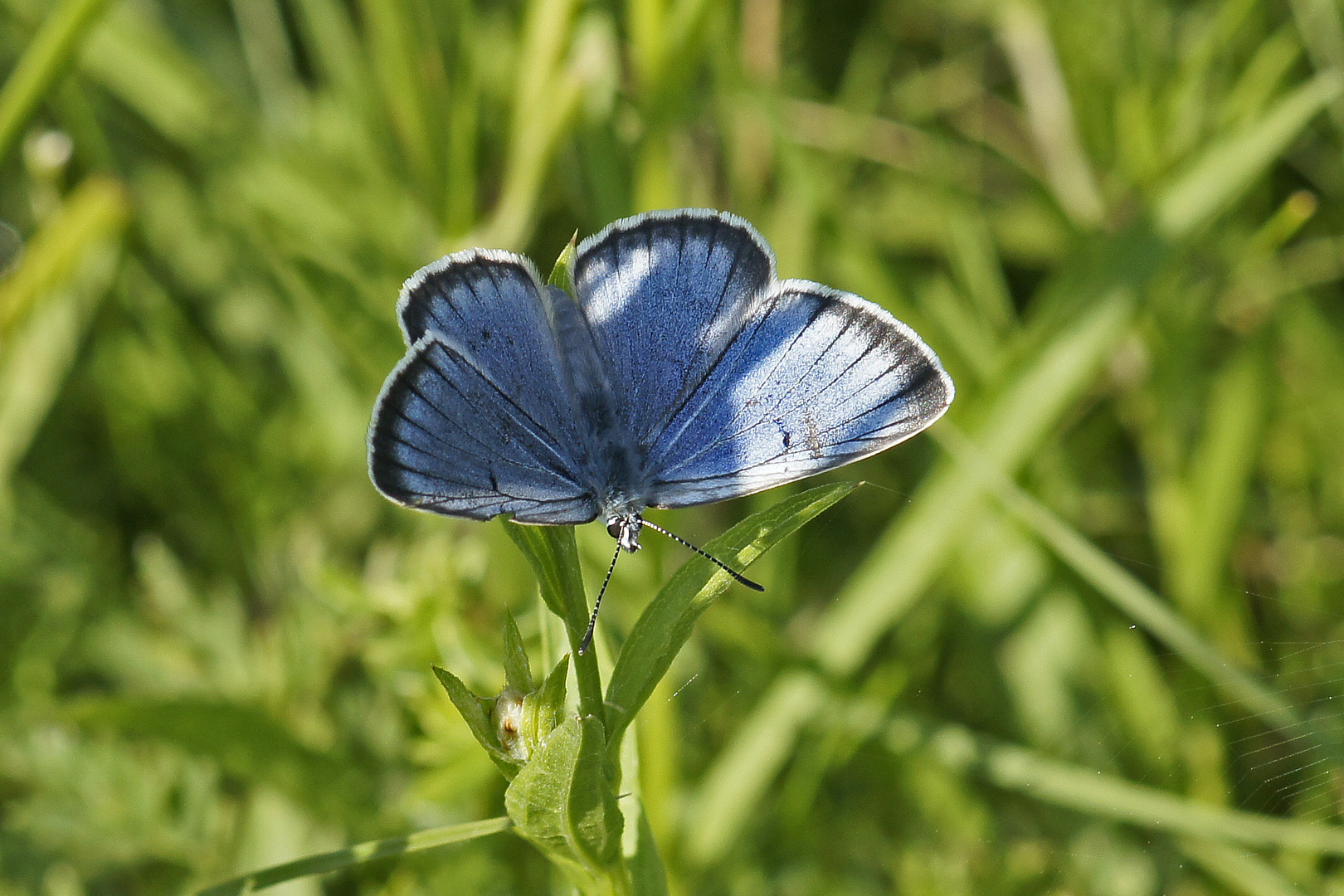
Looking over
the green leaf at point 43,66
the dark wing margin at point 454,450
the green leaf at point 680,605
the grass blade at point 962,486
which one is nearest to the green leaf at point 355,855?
the green leaf at point 680,605

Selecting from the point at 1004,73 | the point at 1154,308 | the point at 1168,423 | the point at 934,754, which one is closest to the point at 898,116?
the point at 1004,73

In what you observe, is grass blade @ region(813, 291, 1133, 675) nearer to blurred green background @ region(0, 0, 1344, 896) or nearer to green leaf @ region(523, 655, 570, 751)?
blurred green background @ region(0, 0, 1344, 896)

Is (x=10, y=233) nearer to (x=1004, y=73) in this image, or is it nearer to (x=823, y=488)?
(x=823, y=488)

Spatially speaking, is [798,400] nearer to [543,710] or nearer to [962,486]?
[543,710]

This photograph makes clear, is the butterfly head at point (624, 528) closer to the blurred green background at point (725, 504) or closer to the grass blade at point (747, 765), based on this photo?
the blurred green background at point (725, 504)

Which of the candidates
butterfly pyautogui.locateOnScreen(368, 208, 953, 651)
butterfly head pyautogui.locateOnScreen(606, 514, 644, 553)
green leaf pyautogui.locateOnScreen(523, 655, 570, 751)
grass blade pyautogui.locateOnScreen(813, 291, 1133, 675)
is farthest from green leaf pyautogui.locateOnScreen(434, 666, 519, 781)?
Answer: grass blade pyautogui.locateOnScreen(813, 291, 1133, 675)

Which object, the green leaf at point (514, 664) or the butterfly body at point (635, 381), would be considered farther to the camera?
the butterfly body at point (635, 381)
